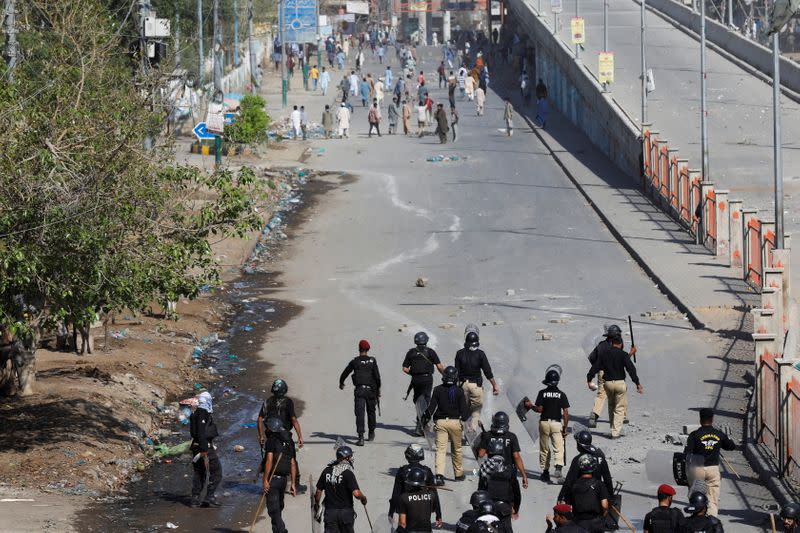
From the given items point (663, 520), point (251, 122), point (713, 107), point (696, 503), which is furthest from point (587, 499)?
point (713, 107)

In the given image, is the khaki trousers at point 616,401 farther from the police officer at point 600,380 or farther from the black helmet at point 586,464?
the black helmet at point 586,464

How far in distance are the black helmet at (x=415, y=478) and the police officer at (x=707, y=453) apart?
304 cm

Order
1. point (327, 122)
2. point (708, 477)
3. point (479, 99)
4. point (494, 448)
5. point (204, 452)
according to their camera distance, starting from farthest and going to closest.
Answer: point (479, 99)
point (327, 122)
point (204, 452)
point (708, 477)
point (494, 448)

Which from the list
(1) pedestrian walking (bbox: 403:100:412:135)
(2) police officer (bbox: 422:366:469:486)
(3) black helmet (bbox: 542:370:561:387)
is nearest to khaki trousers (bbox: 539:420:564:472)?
(3) black helmet (bbox: 542:370:561:387)

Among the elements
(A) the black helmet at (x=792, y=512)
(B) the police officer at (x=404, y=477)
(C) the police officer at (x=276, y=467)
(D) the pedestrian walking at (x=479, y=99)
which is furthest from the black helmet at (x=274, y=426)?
(D) the pedestrian walking at (x=479, y=99)

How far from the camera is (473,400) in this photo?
17.1 m

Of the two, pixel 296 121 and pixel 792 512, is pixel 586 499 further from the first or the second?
pixel 296 121

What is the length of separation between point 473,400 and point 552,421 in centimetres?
153

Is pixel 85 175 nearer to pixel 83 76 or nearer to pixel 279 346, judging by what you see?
pixel 83 76

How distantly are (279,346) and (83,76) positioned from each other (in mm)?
8625

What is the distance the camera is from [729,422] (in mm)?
18047

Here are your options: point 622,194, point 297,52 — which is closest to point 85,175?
point 622,194

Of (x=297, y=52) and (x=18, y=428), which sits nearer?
(x=18, y=428)

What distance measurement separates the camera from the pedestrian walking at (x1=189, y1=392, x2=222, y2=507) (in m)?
15.0
